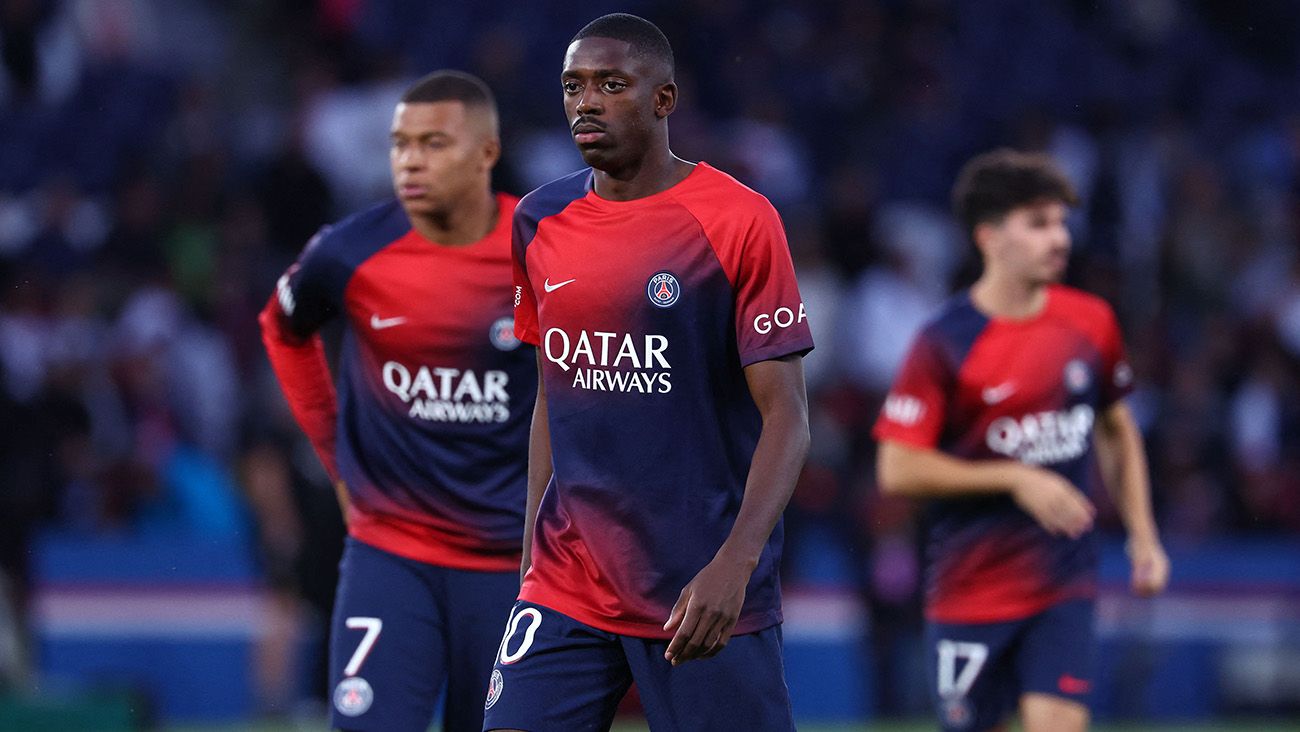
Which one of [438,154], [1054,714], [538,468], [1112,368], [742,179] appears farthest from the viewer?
[742,179]

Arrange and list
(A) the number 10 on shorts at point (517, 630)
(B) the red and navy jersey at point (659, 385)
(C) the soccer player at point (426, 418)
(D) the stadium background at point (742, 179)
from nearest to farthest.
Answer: (B) the red and navy jersey at point (659, 385)
(A) the number 10 on shorts at point (517, 630)
(C) the soccer player at point (426, 418)
(D) the stadium background at point (742, 179)

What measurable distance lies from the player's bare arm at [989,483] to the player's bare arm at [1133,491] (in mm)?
358

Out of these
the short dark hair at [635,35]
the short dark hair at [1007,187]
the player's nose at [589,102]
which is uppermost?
the short dark hair at [635,35]

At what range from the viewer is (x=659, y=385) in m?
4.89

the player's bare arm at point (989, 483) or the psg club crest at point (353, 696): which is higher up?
the player's bare arm at point (989, 483)

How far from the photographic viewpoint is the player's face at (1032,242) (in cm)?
775

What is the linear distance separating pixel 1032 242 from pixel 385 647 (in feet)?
10.4

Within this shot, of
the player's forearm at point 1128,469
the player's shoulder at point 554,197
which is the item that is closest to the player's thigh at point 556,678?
the player's shoulder at point 554,197

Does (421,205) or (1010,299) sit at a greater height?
(421,205)

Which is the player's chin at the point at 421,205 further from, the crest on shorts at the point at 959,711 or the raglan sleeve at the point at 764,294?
the crest on shorts at the point at 959,711

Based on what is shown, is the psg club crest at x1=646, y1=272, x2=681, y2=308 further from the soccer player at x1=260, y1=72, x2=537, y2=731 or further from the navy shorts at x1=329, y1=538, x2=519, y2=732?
the navy shorts at x1=329, y1=538, x2=519, y2=732

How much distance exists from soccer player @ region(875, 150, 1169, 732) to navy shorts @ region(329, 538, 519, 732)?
2026 millimetres

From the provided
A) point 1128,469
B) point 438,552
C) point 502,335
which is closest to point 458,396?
point 502,335

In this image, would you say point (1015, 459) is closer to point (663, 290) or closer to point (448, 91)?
point (448, 91)
